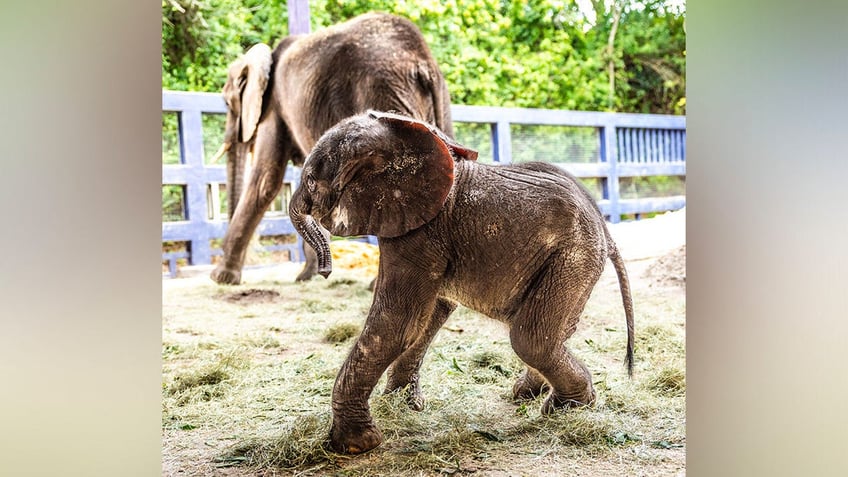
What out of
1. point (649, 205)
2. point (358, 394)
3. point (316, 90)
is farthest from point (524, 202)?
point (649, 205)

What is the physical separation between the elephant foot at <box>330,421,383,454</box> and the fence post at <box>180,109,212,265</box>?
4.81m

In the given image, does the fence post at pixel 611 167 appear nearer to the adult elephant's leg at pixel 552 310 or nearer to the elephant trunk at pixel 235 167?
the elephant trunk at pixel 235 167

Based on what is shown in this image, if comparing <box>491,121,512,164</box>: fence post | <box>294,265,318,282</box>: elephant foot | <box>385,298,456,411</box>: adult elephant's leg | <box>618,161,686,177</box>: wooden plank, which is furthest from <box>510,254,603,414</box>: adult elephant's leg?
<box>618,161,686,177</box>: wooden plank

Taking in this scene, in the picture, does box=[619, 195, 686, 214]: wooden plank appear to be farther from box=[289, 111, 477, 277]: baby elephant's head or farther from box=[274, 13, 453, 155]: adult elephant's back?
box=[289, 111, 477, 277]: baby elephant's head

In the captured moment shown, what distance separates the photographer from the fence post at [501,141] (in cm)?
807

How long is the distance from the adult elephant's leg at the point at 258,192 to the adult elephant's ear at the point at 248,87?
112 millimetres

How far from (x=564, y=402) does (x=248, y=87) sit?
3.05 metres

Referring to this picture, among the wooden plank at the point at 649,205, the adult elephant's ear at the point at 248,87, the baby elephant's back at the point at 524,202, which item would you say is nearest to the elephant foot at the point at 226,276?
the adult elephant's ear at the point at 248,87

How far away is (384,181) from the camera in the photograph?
252cm

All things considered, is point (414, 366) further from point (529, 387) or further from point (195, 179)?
point (195, 179)
